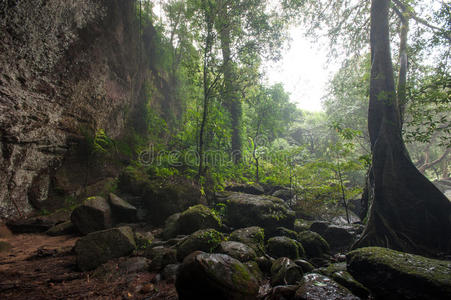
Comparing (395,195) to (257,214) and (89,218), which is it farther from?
(89,218)

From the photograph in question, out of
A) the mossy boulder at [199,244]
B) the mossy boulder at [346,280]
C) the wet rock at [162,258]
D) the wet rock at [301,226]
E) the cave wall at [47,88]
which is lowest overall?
the wet rock at [301,226]

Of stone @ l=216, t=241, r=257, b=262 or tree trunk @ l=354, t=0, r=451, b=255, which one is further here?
tree trunk @ l=354, t=0, r=451, b=255

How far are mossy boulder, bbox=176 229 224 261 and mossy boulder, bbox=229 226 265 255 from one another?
47cm

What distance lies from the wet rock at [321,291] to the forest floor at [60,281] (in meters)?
1.68

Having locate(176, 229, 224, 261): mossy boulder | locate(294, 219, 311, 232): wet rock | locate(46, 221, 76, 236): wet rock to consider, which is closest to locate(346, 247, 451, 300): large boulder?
locate(176, 229, 224, 261): mossy boulder

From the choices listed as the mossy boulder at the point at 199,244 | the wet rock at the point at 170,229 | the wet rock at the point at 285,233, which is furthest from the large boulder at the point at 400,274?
the wet rock at the point at 170,229

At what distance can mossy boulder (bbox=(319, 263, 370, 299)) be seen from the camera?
275 centimetres

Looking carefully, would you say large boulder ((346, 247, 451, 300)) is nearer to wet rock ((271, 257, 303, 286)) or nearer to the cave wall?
wet rock ((271, 257, 303, 286))

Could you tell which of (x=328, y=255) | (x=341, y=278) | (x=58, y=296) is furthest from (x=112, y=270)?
(x=328, y=255)

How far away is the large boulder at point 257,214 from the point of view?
5191 mm

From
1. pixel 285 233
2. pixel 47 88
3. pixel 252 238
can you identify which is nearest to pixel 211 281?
pixel 252 238

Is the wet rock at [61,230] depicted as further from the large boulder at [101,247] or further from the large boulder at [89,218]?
the large boulder at [101,247]

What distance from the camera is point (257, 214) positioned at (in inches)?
209

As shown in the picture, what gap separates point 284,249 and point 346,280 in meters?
1.21
